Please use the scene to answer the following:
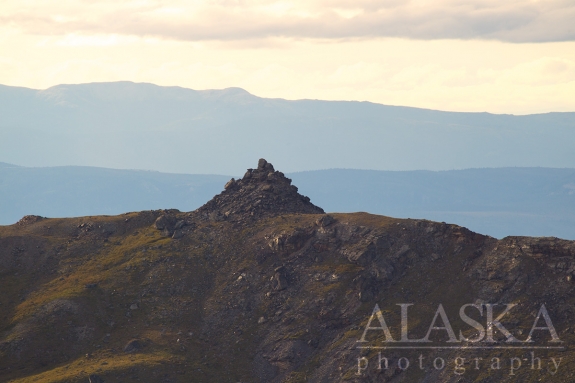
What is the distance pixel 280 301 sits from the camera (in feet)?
500

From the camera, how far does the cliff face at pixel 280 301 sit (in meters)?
132

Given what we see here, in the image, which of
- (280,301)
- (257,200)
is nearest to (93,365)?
(280,301)

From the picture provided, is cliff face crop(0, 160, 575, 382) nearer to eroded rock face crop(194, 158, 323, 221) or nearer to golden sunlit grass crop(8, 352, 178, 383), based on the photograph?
golden sunlit grass crop(8, 352, 178, 383)

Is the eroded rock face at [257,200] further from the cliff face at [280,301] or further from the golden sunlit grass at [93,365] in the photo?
the golden sunlit grass at [93,365]

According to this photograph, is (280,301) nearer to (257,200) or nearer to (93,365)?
(257,200)

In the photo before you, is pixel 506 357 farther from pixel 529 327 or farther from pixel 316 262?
pixel 316 262

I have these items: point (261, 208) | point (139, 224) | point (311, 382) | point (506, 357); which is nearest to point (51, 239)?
point (139, 224)

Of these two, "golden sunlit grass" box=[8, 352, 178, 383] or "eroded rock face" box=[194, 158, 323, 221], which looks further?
"eroded rock face" box=[194, 158, 323, 221]

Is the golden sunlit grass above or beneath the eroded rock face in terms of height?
beneath

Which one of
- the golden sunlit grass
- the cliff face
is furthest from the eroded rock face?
the golden sunlit grass

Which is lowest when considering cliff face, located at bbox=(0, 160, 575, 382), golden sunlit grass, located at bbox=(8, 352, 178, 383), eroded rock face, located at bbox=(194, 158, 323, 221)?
golden sunlit grass, located at bbox=(8, 352, 178, 383)

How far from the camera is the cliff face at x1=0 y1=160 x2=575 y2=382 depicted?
132 m

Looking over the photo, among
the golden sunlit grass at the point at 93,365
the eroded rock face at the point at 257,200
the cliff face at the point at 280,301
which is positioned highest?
the eroded rock face at the point at 257,200

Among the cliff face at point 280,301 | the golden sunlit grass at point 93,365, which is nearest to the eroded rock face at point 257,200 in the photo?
the cliff face at point 280,301
